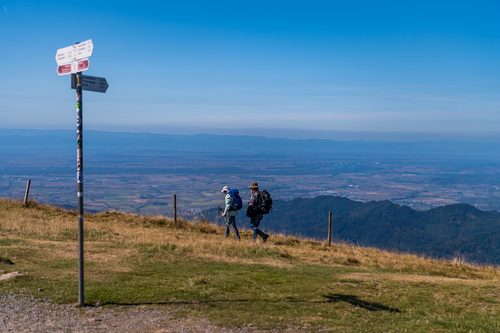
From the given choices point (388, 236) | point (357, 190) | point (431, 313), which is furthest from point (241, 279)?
point (357, 190)

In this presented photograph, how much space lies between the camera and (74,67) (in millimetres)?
6766

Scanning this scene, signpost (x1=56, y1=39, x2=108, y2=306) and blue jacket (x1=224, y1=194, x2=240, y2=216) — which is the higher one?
signpost (x1=56, y1=39, x2=108, y2=306)

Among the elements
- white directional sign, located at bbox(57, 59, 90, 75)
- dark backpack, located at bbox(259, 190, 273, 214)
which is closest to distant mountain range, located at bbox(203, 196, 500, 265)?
dark backpack, located at bbox(259, 190, 273, 214)

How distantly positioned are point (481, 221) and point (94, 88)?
82.1m

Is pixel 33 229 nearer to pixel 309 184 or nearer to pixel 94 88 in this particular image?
pixel 94 88

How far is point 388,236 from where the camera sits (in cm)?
6856

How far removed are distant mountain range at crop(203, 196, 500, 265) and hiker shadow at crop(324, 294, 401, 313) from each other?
164 ft

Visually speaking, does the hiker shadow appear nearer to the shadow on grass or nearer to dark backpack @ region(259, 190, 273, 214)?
the shadow on grass

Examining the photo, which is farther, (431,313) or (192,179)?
(192,179)

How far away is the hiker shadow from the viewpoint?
7.99 metres

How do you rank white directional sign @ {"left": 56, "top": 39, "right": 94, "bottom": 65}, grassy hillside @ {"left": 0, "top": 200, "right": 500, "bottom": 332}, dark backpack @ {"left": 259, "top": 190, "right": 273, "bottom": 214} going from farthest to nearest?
1. dark backpack @ {"left": 259, "top": 190, "right": 273, "bottom": 214}
2. grassy hillside @ {"left": 0, "top": 200, "right": 500, "bottom": 332}
3. white directional sign @ {"left": 56, "top": 39, "right": 94, "bottom": 65}

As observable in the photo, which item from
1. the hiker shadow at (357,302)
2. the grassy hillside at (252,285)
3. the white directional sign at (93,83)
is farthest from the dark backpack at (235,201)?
the white directional sign at (93,83)

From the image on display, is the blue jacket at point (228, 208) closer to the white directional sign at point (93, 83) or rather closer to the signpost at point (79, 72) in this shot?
the signpost at point (79, 72)

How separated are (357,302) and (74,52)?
604 centimetres
